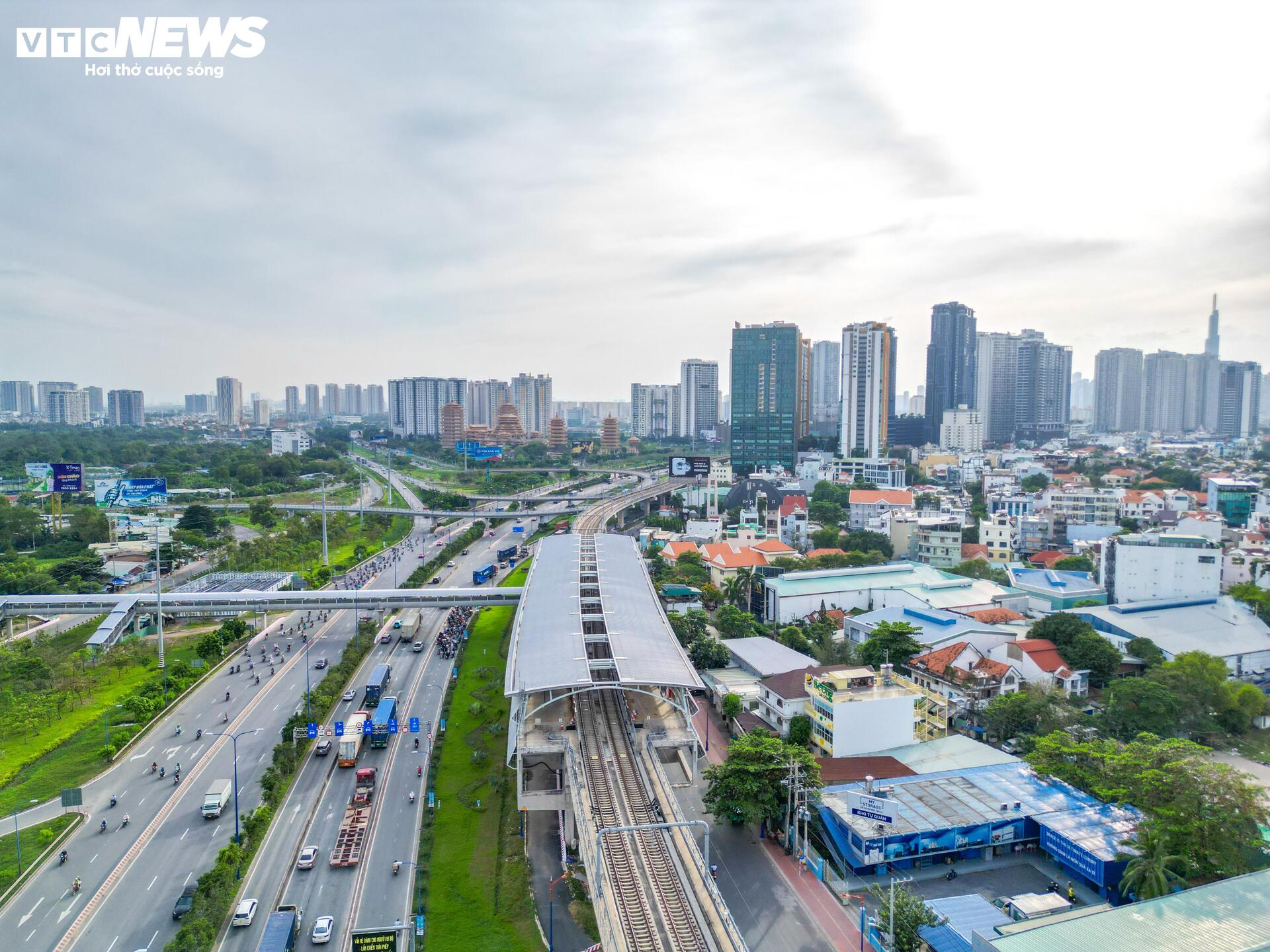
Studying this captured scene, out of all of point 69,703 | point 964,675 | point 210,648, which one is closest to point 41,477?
point 210,648

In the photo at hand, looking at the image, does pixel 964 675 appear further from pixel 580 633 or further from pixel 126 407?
pixel 126 407

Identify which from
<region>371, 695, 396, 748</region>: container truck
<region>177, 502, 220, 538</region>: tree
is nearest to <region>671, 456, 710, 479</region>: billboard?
<region>177, 502, 220, 538</region>: tree

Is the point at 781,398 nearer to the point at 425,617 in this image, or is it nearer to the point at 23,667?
the point at 425,617

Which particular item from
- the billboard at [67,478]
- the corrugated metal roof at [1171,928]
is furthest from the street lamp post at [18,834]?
the billboard at [67,478]

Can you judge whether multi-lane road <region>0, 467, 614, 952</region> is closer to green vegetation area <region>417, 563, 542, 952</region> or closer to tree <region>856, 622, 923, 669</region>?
green vegetation area <region>417, 563, 542, 952</region>

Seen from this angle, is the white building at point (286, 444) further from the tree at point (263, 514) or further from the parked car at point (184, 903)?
the parked car at point (184, 903)

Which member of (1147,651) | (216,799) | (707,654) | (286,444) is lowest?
(216,799)
